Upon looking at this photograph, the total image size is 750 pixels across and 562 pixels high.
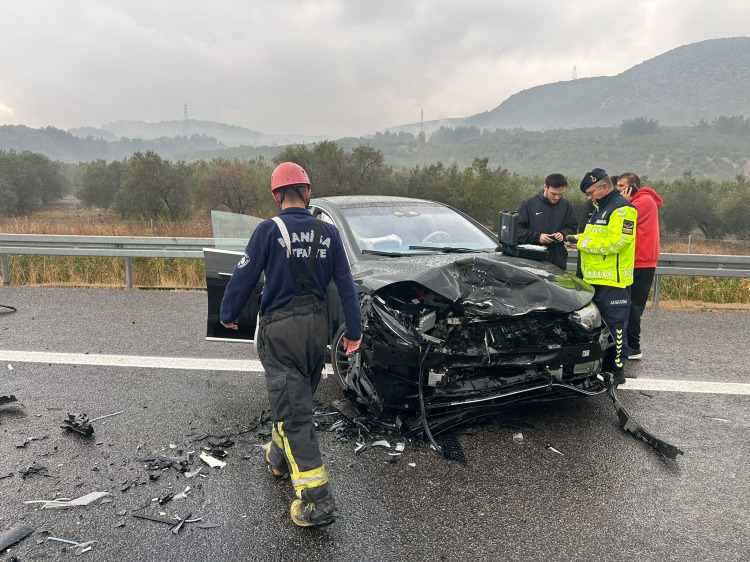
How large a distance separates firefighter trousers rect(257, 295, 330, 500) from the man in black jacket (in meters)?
3.18

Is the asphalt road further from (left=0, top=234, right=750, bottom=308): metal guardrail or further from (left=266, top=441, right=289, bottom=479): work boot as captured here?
(left=0, top=234, right=750, bottom=308): metal guardrail

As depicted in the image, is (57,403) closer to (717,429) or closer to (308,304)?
(308,304)

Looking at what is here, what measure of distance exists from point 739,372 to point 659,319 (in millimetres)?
2141

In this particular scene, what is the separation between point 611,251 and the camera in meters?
4.50

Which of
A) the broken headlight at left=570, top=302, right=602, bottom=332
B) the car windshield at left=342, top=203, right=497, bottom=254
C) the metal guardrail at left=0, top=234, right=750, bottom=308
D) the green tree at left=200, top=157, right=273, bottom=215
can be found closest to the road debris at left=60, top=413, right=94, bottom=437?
the car windshield at left=342, top=203, right=497, bottom=254

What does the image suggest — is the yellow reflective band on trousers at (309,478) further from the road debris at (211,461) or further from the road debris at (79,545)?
the road debris at (79,545)

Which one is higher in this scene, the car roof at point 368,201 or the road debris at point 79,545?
the car roof at point 368,201

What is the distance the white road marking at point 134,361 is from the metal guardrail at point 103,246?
347 centimetres

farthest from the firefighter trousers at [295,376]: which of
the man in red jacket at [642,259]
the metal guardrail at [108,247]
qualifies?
the metal guardrail at [108,247]

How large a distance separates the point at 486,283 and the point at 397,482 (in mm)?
1513

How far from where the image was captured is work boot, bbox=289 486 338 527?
253 centimetres

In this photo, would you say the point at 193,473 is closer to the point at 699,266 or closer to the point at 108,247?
the point at 108,247

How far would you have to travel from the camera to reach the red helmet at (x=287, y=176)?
274 cm

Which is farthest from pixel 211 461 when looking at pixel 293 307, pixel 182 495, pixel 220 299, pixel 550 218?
pixel 550 218
